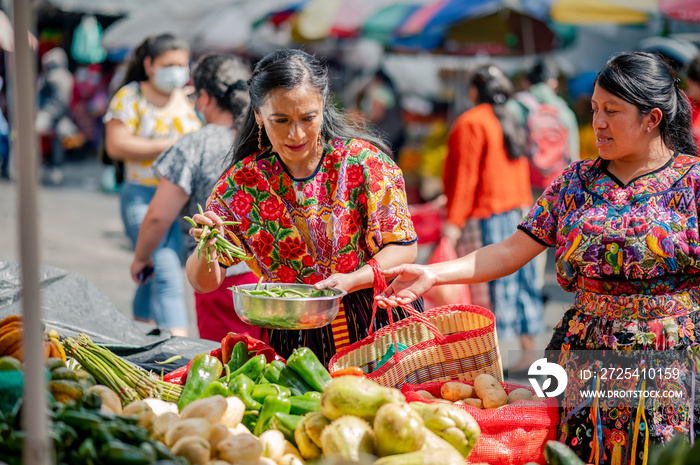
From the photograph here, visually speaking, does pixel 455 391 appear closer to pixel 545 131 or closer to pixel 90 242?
pixel 545 131

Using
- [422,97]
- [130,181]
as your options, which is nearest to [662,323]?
[130,181]

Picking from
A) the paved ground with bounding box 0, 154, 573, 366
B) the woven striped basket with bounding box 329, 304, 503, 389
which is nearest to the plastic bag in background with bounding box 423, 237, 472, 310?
the paved ground with bounding box 0, 154, 573, 366

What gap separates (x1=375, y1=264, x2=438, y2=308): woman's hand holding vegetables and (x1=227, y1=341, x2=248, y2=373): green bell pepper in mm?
492

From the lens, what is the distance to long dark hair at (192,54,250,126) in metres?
4.14

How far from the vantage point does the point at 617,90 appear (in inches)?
93.1

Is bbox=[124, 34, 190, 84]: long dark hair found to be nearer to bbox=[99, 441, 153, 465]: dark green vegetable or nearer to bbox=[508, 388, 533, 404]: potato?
bbox=[508, 388, 533, 404]: potato

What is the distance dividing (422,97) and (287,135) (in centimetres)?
1528

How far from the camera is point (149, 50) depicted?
205 inches

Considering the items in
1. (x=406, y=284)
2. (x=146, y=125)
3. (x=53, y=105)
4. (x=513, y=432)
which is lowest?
(x=513, y=432)

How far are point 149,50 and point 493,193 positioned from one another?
264cm

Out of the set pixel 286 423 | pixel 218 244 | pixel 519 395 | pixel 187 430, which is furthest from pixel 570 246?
pixel 187 430

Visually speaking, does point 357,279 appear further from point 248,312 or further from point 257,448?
point 257,448

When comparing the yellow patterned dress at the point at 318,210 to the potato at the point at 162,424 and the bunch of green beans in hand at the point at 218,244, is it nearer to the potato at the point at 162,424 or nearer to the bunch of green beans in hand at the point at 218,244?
the bunch of green beans in hand at the point at 218,244

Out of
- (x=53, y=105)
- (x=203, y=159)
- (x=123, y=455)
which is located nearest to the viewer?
(x=123, y=455)
